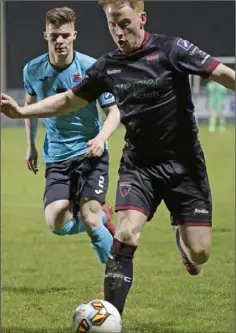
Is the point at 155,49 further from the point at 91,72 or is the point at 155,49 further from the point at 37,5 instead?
the point at 37,5

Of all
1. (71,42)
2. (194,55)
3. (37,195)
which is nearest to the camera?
(194,55)

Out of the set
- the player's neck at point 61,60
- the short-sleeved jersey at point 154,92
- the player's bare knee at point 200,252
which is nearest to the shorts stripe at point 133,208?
the short-sleeved jersey at point 154,92

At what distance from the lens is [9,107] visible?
205 inches

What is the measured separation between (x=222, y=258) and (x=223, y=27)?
97.0 feet

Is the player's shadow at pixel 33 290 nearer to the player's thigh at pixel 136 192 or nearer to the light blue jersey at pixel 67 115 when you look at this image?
the light blue jersey at pixel 67 115

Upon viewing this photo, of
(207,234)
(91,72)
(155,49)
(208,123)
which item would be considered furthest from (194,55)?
(208,123)

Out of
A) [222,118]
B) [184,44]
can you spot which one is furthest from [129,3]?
[222,118]

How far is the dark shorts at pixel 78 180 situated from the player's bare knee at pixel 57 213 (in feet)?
0.13

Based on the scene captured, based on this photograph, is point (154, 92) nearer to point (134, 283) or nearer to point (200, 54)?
point (200, 54)

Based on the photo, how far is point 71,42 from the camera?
22.6 ft

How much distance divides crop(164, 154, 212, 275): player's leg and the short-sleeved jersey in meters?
0.13

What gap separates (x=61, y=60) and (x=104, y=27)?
2989 centimetres

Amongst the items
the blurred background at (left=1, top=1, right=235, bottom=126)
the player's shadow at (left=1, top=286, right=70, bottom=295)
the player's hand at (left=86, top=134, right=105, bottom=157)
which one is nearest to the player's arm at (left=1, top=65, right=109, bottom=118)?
the player's hand at (left=86, top=134, right=105, bottom=157)

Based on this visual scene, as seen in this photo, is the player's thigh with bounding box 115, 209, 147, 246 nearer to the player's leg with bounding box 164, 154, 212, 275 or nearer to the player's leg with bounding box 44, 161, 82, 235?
the player's leg with bounding box 164, 154, 212, 275
